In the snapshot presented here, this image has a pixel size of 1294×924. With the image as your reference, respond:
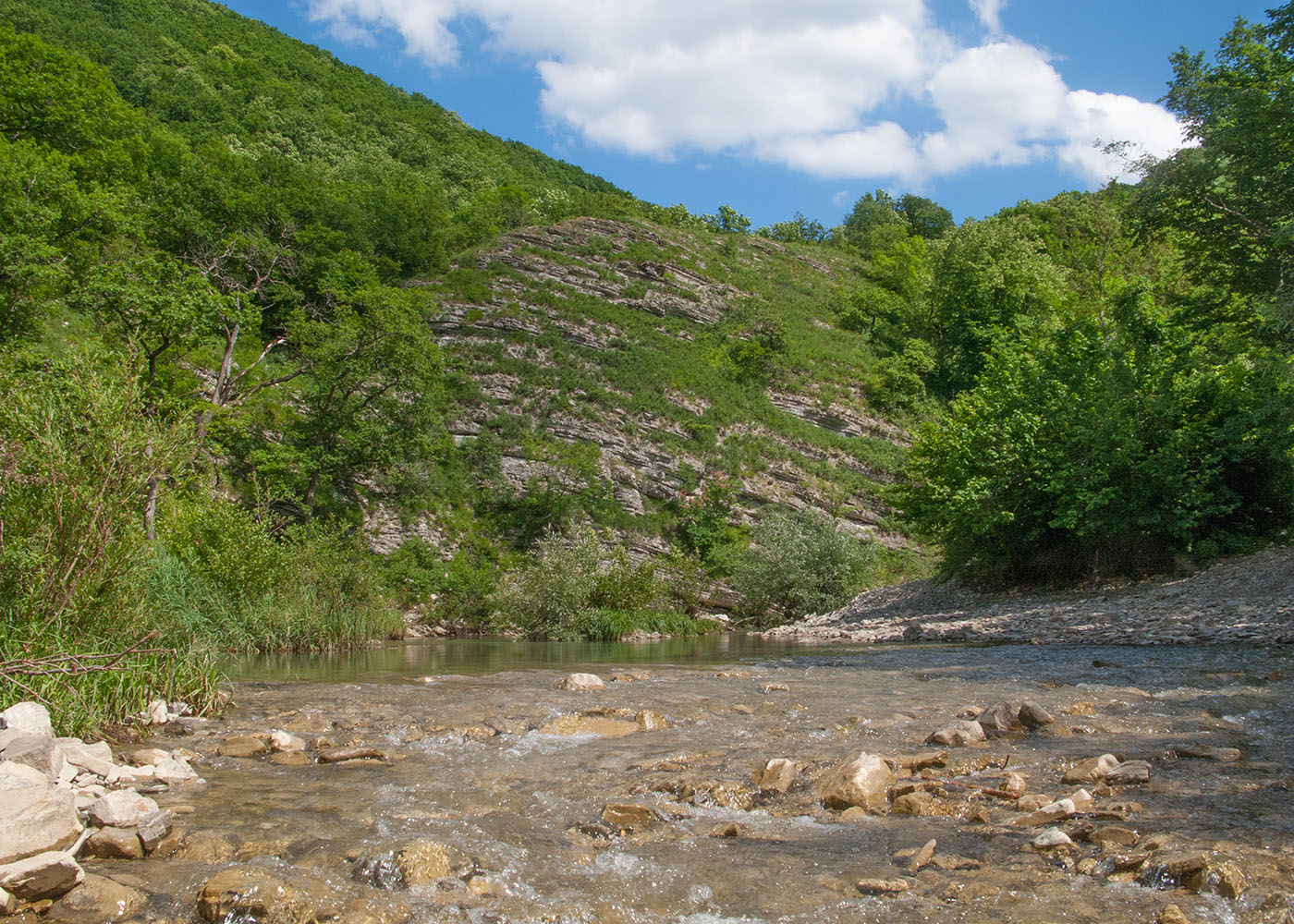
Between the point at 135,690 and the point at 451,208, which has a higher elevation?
the point at 451,208

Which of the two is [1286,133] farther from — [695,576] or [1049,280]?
[1049,280]

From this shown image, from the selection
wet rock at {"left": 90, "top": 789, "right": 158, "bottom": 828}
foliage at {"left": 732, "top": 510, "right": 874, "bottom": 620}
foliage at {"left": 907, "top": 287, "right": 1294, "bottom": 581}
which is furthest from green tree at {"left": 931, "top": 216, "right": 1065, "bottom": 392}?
wet rock at {"left": 90, "top": 789, "right": 158, "bottom": 828}

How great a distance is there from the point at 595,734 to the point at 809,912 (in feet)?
14.3

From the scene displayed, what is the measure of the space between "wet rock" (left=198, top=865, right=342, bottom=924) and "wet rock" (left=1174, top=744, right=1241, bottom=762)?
5988 mm

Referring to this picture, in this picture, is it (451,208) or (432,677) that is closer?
(432,677)

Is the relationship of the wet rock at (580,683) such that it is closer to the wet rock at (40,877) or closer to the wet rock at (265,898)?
the wet rock at (265,898)

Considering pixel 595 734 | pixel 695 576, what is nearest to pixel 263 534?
pixel 595 734

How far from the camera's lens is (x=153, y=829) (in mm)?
4180

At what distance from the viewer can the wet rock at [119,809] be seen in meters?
4.28

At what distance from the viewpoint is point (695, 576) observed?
1282 inches

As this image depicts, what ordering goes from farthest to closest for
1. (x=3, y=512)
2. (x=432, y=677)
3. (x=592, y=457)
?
(x=592, y=457) → (x=432, y=677) → (x=3, y=512)

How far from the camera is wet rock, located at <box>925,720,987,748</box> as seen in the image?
256 inches

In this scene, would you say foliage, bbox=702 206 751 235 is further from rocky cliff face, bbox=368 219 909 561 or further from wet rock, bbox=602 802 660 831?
A: wet rock, bbox=602 802 660 831

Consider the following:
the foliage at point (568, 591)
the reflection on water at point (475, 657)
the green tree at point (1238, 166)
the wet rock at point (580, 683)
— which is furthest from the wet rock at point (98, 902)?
the foliage at point (568, 591)
